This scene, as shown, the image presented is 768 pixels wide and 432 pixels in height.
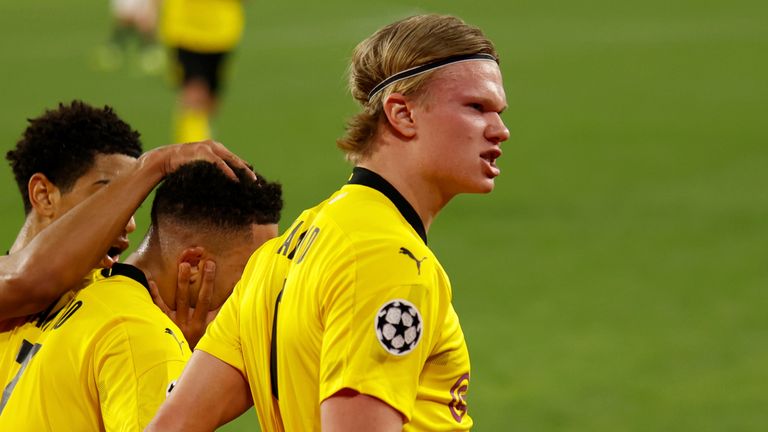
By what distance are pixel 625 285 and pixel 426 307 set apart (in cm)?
790

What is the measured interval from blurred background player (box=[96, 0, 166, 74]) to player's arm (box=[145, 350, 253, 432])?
63.3 feet

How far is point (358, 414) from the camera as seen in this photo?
8.97 feet

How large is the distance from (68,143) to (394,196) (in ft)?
4.86

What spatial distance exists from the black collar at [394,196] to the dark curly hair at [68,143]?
1302mm

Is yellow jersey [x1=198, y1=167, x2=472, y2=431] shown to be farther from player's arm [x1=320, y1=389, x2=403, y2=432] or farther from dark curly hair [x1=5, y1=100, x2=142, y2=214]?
dark curly hair [x1=5, y1=100, x2=142, y2=214]

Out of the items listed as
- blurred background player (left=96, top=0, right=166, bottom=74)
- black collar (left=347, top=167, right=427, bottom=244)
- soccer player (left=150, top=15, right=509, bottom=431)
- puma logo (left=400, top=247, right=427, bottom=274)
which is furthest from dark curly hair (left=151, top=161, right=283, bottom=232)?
blurred background player (left=96, top=0, right=166, bottom=74)

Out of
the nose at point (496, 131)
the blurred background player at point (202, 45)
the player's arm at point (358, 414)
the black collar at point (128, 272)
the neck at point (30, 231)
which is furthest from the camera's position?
the blurred background player at point (202, 45)

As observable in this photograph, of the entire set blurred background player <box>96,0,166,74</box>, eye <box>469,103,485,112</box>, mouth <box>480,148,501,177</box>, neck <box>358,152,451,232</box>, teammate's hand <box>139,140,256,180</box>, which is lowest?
neck <box>358,152,451,232</box>

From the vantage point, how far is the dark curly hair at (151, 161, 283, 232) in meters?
3.85

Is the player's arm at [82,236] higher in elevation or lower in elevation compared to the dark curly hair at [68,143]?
lower

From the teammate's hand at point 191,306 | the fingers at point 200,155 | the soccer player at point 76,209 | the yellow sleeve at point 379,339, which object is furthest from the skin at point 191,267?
the yellow sleeve at point 379,339

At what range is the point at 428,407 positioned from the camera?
116 inches

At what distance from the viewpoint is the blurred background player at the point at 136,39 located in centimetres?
2236

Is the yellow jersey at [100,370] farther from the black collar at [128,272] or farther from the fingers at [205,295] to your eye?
the fingers at [205,295]
